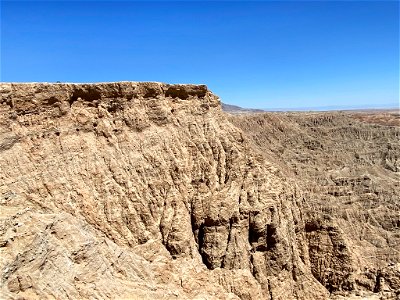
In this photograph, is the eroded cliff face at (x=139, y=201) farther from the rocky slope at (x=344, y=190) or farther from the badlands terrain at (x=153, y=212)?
the rocky slope at (x=344, y=190)

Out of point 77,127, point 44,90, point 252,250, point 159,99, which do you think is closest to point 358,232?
point 252,250

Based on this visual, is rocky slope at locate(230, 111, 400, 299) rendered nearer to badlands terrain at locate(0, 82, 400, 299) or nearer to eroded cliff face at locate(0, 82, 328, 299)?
badlands terrain at locate(0, 82, 400, 299)

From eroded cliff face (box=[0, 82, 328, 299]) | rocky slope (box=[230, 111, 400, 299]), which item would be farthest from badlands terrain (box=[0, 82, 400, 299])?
rocky slope (box=[230, 111, 400, 299])

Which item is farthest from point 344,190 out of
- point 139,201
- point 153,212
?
point 139,201

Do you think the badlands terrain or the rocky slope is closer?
the badlands terrain

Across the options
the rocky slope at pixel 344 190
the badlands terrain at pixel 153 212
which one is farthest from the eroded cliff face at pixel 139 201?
the rocky slope at pixel 344 190

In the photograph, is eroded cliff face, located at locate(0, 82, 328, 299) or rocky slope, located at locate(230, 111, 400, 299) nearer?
eroded cliff face, located at locate(0, 82, 328, 299)
